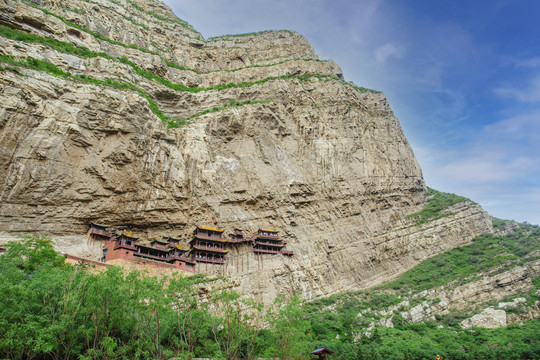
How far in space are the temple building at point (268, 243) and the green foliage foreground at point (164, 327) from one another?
23.6 ft

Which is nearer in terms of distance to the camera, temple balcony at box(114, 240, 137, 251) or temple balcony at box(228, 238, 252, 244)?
temple balcony at box(114, 240, 137, 251)

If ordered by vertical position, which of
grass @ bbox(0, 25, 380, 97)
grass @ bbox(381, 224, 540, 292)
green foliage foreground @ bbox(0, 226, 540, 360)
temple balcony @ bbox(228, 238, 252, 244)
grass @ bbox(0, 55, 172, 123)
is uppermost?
grass @ bbox(0, 25, 380, 97)

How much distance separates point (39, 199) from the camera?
84.3 feet

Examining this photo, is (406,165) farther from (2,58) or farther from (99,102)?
(2,58)

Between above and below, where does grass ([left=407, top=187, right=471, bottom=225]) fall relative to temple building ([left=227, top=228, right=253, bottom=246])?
above

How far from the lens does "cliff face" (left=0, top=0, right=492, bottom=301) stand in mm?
27078

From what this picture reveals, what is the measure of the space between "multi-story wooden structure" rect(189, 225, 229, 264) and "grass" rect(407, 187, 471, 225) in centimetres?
2816

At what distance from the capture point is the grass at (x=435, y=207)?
152 feet

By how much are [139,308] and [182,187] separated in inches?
772

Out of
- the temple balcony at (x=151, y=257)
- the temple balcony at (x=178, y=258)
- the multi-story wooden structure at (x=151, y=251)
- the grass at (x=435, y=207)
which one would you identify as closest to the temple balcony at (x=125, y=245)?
the multi-story wooden structure at (x=151, y=251)

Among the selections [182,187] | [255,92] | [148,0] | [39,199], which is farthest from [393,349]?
[148,0]

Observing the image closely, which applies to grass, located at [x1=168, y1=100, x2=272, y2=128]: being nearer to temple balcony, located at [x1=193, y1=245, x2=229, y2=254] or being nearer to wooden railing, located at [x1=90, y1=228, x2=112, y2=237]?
wooden railing, located at [x1=90, y1=228, x2=112, y2=237]

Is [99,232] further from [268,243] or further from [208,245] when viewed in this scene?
[268,243]

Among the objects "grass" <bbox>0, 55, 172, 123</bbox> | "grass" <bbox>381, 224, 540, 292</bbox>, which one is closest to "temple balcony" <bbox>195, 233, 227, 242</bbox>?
"grass" <bbox>0, 55, 172, 123</bbox>
